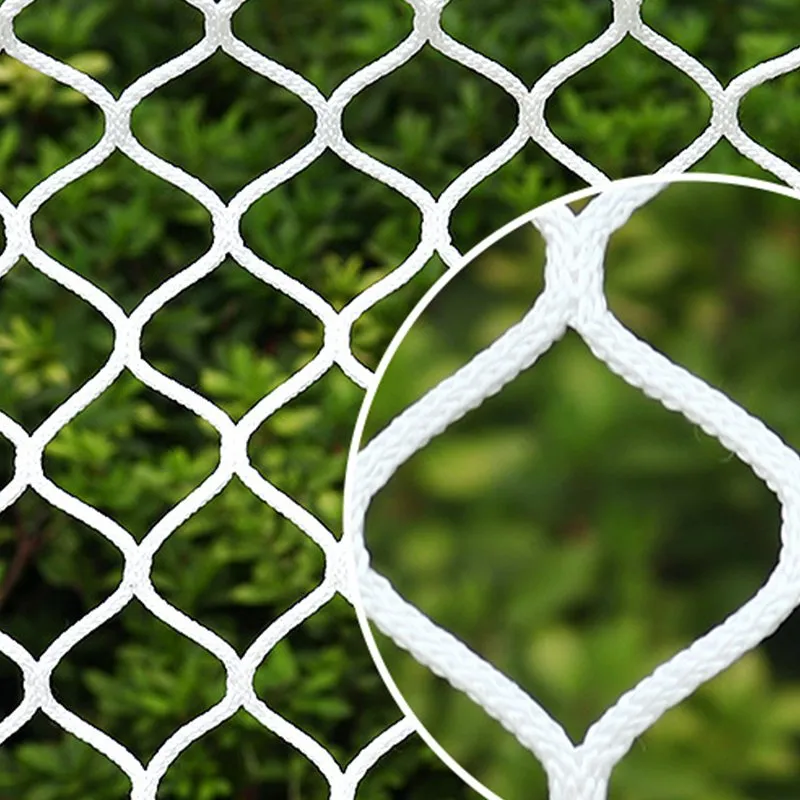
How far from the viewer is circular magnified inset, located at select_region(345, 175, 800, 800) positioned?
0.61 m

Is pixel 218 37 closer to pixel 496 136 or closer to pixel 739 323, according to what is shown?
pixel 739 323

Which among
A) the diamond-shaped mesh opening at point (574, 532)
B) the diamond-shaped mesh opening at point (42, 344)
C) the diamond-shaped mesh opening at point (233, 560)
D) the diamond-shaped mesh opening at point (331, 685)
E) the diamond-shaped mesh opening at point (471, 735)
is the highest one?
the diamond-shaped mesh opening at point (42, 344)

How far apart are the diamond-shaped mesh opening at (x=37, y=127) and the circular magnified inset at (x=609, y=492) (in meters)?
0.68

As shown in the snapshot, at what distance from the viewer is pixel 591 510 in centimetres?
62

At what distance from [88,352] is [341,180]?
0.88ft

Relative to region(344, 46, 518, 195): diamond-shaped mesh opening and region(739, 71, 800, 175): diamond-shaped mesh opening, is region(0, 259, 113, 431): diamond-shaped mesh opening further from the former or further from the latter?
region(739, 71, 800, 175): diamond-shaped mesh opening

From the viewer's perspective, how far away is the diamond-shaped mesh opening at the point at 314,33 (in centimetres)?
134

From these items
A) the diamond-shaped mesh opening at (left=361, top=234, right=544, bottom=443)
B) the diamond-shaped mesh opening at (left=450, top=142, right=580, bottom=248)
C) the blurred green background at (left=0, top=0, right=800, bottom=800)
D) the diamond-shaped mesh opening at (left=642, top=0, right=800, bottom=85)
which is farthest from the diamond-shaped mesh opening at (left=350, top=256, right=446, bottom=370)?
the diamond-shaped mesh opening at (left=361, top=234, right=544, bottom=443)

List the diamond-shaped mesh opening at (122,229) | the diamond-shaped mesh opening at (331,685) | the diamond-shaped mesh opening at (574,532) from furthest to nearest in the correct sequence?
the diamond-shaped mesh opening at (122,229), the diamond-shaped mesh opening at (331,685), the diamond-shaped mesh opening at (574,532)

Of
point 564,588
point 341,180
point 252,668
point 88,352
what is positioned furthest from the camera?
point 341,180

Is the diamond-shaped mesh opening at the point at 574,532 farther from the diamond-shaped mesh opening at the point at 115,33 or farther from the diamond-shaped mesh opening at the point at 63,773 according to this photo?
the diamond-shaped mesh opening at the point at 115,33

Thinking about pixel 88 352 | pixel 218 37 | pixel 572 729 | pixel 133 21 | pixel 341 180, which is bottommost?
pixel 572 729

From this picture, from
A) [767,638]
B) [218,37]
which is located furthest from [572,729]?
[218,37]

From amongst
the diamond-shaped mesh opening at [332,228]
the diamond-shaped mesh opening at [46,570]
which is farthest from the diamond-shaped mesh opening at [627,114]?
the diamond-shaped mesh opening at [46,570]
